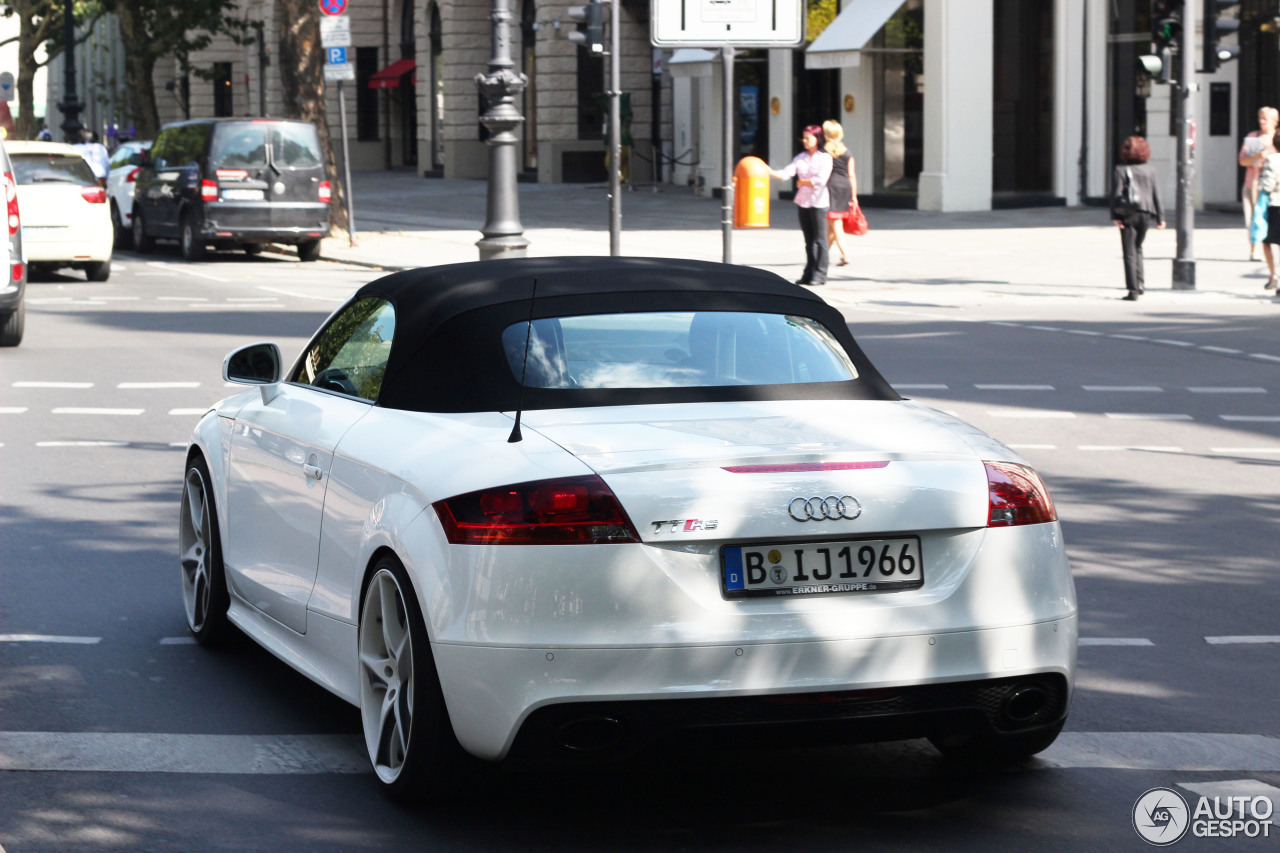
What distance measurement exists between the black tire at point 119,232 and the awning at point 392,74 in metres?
29.3

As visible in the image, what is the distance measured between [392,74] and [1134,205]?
144 ft

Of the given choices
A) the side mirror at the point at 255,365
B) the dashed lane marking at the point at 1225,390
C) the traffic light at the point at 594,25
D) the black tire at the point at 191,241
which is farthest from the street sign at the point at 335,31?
the side mirror at the point at 255,365

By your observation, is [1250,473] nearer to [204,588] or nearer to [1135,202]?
[204,588]

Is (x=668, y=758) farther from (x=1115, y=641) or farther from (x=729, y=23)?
(x=729, y=23)

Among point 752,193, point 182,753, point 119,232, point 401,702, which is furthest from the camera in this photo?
point 119,232

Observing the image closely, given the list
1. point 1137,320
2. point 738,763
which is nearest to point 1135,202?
point 1137,320

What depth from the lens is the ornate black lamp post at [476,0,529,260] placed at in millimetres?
21969

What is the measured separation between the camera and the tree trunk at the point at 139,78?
5138cm

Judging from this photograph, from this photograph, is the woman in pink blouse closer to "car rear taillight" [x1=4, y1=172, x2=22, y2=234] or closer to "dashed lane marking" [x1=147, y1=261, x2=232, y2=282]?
"dashed lane marking" [x1=147, y1=261, x2=232, y2=282]

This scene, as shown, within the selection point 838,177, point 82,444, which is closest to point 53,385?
point 82,444

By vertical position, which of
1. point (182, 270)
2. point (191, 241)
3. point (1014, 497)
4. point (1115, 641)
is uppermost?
point (191, 241)

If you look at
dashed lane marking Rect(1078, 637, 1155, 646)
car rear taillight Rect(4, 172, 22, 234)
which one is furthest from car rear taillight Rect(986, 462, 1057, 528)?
car rear taillight Rect(4, 172, 22, 234)

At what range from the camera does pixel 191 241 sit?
27141mm

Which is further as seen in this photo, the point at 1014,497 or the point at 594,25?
the point at 594,25
